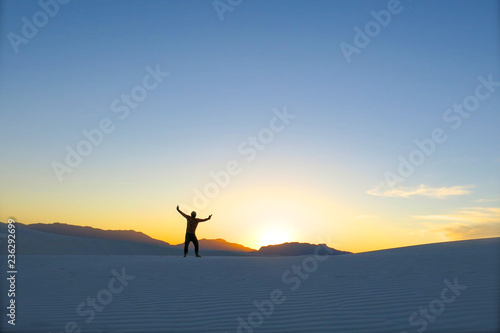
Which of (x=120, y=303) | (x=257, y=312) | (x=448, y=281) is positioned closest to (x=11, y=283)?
(x=120, y=303)

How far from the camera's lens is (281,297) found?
636cm

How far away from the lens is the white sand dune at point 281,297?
488 cm

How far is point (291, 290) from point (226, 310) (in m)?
1.52

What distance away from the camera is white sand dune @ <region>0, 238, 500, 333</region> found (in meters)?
4.88

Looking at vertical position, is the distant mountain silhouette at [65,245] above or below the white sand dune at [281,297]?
above

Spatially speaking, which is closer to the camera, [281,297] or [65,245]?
[281,297]

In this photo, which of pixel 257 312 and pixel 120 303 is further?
pixel 120 303

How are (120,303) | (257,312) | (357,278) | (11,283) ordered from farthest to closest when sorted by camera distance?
1. (11,283)
2. (357,278)
3. (120,303)
4. (257,312)

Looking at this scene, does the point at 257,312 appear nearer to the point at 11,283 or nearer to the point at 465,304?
the point at 465,304

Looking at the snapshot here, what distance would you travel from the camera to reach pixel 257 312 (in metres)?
5.51

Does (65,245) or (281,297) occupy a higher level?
(65,245)

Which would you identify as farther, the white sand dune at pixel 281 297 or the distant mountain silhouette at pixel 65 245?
the distant mountain silhouette at pixel 65 245

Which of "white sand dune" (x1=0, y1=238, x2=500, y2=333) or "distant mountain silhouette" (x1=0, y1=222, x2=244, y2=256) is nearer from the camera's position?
"white sand dune" (x1=0, y1=238, x2=500, y2=333)

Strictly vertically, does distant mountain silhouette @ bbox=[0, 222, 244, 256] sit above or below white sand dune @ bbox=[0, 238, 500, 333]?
above
